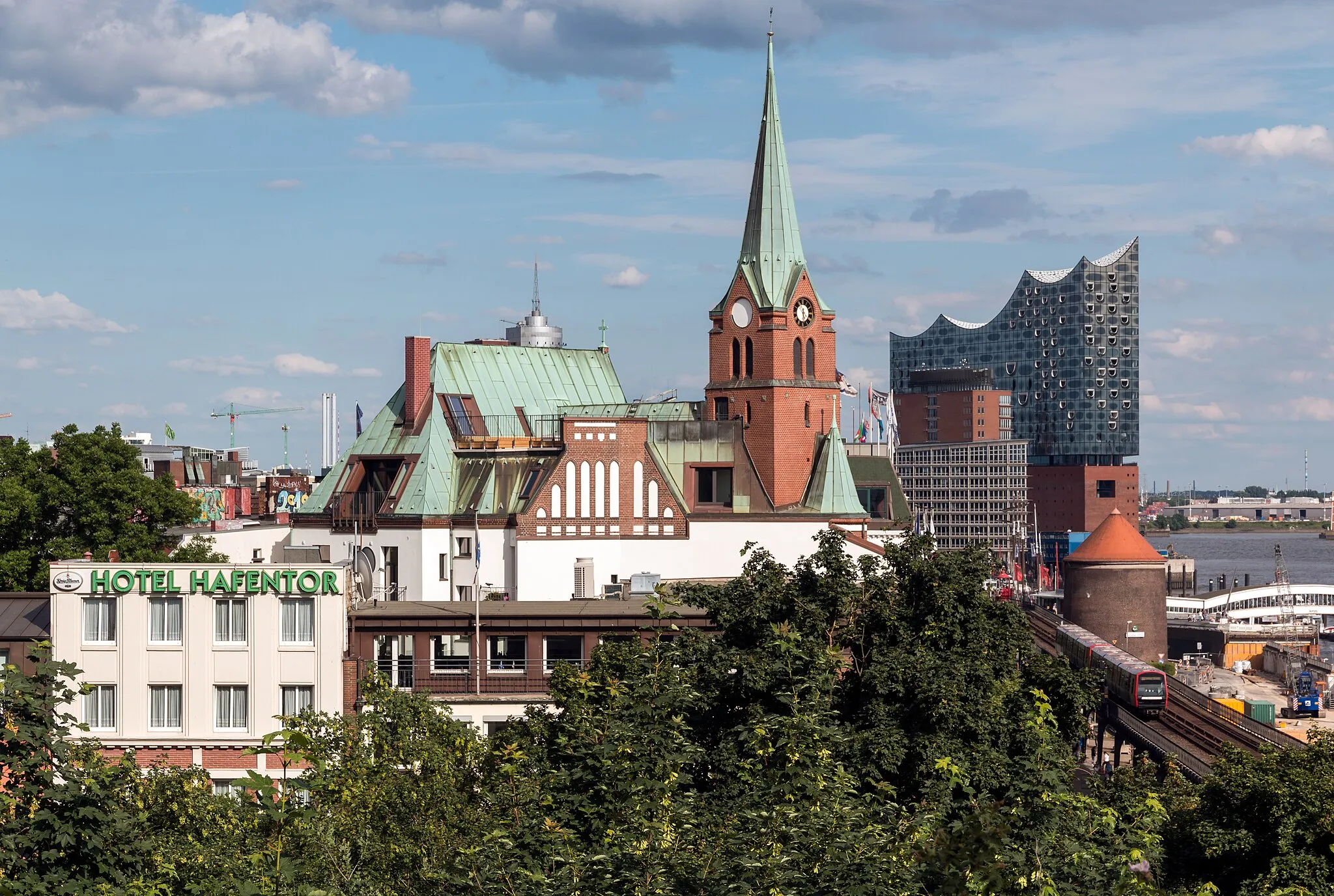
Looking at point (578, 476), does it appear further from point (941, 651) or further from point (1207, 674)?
point (1207, 674)

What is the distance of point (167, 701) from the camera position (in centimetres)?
6950

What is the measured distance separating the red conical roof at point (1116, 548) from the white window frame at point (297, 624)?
123729 mm

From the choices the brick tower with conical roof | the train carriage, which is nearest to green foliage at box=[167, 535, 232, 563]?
the train carriage

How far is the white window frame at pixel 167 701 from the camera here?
69.4 m

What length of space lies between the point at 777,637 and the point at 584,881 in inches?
748

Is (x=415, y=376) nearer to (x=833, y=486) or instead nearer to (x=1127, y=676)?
(x=833, y=486)

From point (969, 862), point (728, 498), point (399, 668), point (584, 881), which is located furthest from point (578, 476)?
point (969, 862)

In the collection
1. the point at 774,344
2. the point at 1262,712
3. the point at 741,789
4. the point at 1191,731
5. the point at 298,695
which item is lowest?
the point at 1262,712

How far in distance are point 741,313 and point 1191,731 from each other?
37.5m

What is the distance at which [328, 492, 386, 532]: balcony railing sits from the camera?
112 metres

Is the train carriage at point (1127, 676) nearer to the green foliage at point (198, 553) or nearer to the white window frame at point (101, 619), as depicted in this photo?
the green foliage at point (198, 553)

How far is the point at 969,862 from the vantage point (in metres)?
23.8

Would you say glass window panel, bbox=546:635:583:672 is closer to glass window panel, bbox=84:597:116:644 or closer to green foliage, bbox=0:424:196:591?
glass window panel, bbox=84:597:116:644

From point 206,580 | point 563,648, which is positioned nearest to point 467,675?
point 563,648
